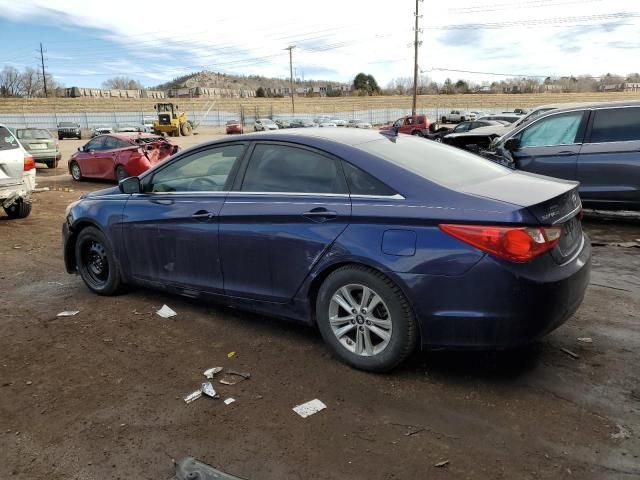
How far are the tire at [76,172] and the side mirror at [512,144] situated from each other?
40.3 ft

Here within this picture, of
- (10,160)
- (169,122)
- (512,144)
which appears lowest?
(10,160)

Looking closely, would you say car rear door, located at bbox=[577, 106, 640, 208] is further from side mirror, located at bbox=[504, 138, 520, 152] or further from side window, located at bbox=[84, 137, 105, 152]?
side window, located at bbox=[84, 137, 105, 152]

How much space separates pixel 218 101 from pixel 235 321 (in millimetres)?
92519

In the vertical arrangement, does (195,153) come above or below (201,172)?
above

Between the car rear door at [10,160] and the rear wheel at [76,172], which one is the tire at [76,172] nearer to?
the rear wheel at [76,172]

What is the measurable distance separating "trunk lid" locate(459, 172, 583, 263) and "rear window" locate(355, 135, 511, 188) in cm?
14

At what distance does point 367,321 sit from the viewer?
136 inches

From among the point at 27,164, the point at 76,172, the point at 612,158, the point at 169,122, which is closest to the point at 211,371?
the point at 612,158

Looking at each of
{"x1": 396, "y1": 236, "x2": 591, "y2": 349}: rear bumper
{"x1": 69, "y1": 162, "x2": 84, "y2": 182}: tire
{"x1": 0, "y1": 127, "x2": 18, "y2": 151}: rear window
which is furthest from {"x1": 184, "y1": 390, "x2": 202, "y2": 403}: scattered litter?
{"x1": 69, "y1": 162, "x2": 84, "y2": 182}: tire

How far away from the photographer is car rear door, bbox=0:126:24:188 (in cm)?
884

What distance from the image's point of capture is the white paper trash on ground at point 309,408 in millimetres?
3117

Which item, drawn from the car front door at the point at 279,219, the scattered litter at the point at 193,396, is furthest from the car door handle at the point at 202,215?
the scattered litter at the point at 193,396

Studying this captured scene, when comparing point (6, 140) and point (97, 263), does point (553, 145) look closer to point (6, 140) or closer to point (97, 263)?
point (97, 263)

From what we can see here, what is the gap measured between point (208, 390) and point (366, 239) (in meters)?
1.34
